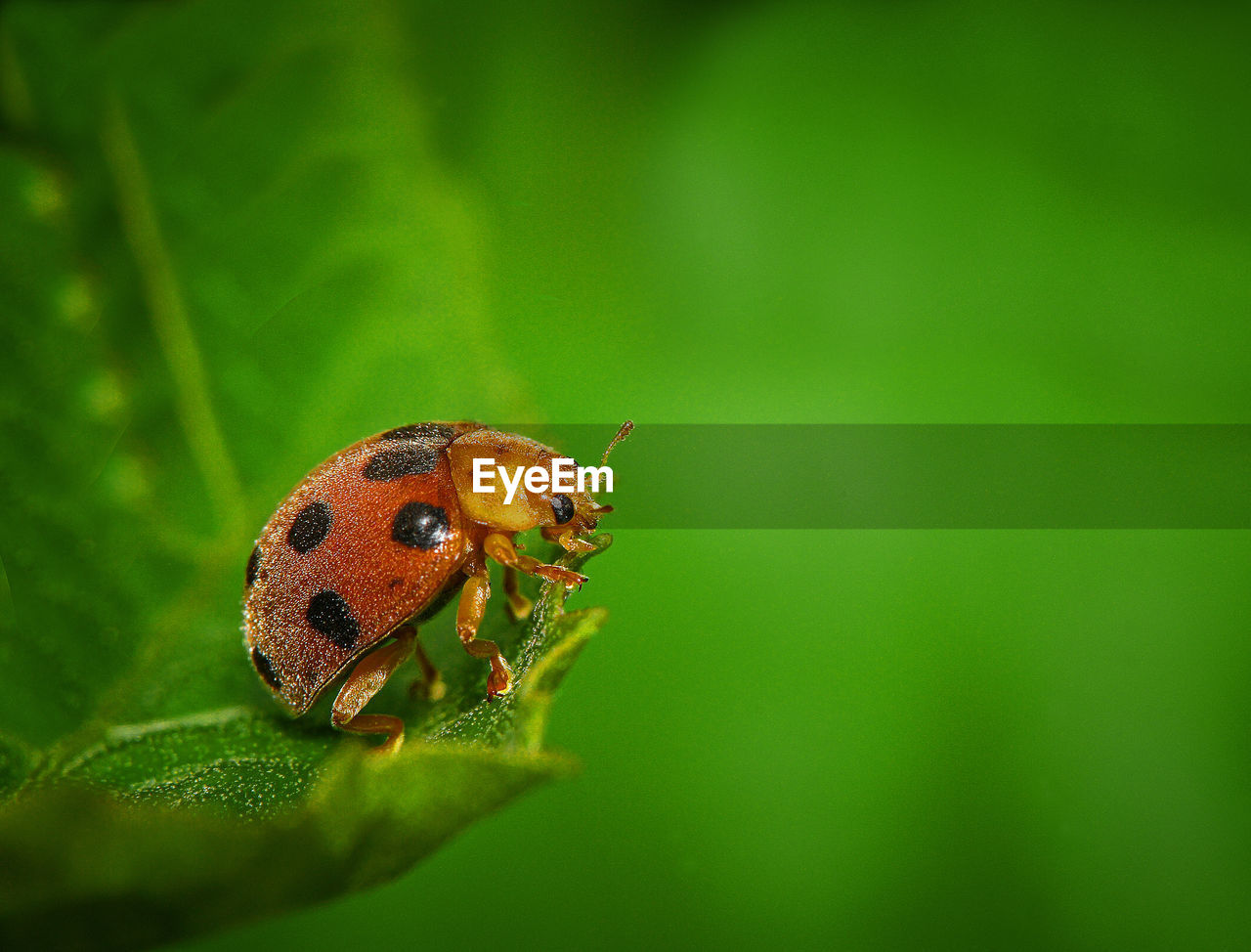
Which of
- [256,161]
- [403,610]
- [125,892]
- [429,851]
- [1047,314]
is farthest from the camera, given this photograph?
[1047,314]

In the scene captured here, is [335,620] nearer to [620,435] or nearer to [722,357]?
[620,435]

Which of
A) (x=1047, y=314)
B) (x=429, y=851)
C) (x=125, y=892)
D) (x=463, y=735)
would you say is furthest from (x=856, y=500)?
(x=125, y=892)

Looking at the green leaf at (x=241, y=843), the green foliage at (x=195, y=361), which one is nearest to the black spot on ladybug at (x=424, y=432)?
the green foliage at (x=195, y=361)

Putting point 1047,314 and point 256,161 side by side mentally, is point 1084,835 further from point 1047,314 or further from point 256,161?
point 256,161

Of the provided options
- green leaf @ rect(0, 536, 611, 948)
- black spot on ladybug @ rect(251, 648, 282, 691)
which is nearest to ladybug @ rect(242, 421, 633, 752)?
black spot on ladybug @ rect(251, 648, 282, 691)

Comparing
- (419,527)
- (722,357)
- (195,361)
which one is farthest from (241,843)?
(722,357)

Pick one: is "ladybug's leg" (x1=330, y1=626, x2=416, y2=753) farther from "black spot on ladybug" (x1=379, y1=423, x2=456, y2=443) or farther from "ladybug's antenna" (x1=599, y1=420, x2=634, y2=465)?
"ladybug's antenna" (x1=599, y1=420, x2=634, y2=465)
